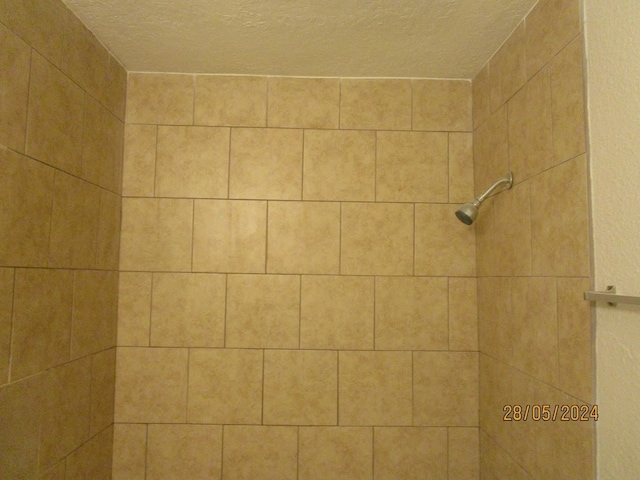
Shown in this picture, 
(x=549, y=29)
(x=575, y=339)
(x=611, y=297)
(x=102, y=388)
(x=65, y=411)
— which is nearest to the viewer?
(x=611, y=297)

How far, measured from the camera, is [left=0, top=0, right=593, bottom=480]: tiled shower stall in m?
1.43

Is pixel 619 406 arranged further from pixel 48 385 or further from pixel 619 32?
pixel 48 385

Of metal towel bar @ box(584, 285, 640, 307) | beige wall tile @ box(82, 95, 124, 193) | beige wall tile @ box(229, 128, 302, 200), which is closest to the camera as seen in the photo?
metal towel bar @ box(584, 285, 640, 307)

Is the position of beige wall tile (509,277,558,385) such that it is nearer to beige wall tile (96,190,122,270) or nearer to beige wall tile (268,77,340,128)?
beige wall tile (268,77,340,128)

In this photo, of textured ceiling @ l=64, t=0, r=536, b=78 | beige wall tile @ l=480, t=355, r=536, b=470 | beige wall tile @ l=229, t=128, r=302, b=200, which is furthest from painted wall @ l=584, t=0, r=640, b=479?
beige wall tile @ l=229, t=128, r=302, b=200

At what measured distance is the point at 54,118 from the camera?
3.93ft

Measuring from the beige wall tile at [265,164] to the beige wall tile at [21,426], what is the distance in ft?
3.00

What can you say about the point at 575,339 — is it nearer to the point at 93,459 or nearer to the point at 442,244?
the point at 442,244

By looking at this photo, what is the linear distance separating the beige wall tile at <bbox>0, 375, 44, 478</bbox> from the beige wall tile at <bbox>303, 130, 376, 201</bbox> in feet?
3.59

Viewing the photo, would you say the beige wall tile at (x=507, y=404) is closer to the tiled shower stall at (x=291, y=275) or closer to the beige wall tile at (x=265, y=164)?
the tiled shower stall at (x=291, y=275)

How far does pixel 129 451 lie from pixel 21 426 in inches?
22.8

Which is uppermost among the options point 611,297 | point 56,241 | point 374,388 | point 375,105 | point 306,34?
point 306,34

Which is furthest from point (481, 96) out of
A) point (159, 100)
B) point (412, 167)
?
point (159, 100)
